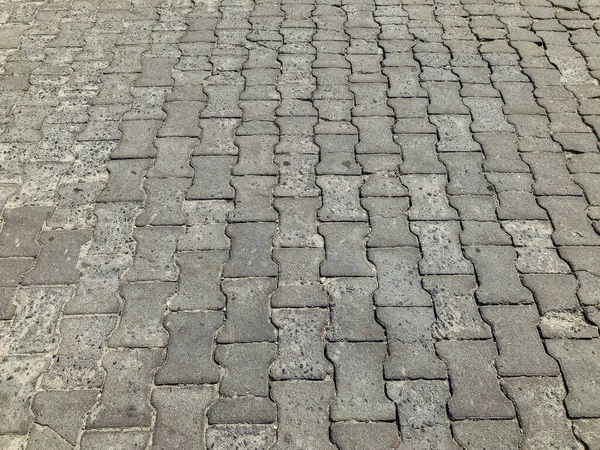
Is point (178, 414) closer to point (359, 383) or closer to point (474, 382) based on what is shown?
point (359, 383)

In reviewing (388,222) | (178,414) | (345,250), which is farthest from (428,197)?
(178,414)

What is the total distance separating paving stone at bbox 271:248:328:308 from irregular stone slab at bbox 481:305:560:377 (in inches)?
32.5

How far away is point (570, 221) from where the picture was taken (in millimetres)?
3830

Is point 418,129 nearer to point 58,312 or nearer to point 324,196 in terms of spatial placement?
point 324,196

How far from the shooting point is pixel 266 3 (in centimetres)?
591

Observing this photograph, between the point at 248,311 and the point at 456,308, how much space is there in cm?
101

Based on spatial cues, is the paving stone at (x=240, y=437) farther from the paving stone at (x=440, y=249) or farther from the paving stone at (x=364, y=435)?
the paving stone at (x=440, y=249)

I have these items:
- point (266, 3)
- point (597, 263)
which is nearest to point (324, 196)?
point (597, 263)

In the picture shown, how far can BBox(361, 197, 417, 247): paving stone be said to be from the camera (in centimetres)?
368

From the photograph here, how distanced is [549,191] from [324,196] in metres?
1.31

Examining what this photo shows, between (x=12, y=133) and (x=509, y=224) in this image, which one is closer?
(x=509, y=224)

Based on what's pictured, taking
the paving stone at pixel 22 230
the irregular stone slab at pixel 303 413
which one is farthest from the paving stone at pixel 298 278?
the paving stone at pixel 22 230

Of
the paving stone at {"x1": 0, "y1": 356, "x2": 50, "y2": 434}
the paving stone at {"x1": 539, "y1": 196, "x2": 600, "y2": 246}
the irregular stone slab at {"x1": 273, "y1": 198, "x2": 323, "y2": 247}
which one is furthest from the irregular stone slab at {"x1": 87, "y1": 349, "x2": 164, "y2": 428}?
the paving stone at {"x1": 539, "y1": 196, "x2": 600, "y2": 246}

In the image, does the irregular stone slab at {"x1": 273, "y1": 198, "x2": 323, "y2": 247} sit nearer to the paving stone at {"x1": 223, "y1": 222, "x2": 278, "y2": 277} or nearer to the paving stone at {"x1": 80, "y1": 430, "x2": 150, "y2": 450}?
the paving stone at {"x1": 223, "y1": 222, "x2": 278, "y2": 277}
